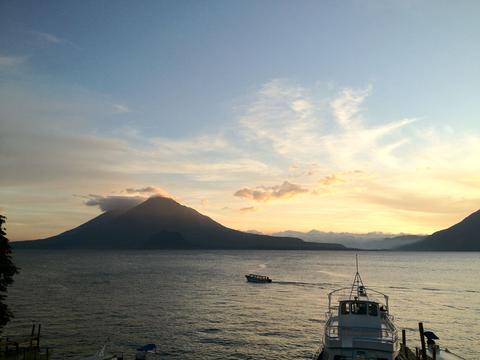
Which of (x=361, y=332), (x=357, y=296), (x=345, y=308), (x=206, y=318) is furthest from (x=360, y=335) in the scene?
(x=206, y=318)

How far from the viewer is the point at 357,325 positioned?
34.8m

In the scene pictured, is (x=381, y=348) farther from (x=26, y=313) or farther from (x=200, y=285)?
(x=200, y=285)

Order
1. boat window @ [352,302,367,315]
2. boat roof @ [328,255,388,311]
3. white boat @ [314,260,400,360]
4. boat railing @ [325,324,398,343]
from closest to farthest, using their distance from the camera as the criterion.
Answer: white boat @ [314,260,400,360]
boat railing @ [325,324,398,343]
boat window @ [352,302,367,315]
boat roof @ [328,255,388,311]

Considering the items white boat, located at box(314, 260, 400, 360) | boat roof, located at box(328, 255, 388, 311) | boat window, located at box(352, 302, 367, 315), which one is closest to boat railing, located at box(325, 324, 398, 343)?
white boat, located at box(314, 260, 400, 360)

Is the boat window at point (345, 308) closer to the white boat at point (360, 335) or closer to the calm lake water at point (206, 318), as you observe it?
the white boat at point (360, 335)

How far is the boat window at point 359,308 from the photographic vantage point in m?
36.0

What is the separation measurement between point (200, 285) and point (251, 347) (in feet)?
234

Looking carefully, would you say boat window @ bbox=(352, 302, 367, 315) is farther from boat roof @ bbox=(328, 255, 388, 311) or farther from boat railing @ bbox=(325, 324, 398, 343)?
boat roof @ bbox=(328, 255, 388, 311)

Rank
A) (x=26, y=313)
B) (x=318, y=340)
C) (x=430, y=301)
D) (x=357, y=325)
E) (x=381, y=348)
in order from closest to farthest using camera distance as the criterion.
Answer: (x=381, y=348) < (x=357, y=325) < (x=318, y=340) < (x=26, y=313) < (x=430, y=301)

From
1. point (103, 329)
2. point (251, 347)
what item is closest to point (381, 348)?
point (251, 347)

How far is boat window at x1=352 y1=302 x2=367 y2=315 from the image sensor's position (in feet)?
118

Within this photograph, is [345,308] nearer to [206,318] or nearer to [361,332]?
[361,332]

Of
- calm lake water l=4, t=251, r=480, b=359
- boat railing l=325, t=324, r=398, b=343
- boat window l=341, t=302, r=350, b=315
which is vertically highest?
boat window l=341, t=302, r=350, b=315

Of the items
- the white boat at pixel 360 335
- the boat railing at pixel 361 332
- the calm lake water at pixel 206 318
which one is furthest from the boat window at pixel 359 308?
the calm lake water at pixel 206 318
